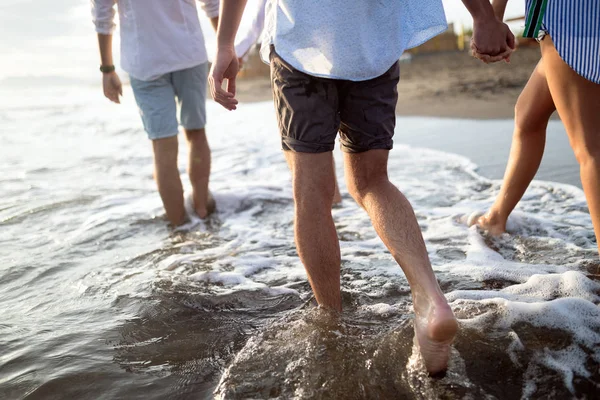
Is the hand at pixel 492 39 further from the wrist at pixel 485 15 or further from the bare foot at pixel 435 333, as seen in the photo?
the bare foot at pixel 435 333

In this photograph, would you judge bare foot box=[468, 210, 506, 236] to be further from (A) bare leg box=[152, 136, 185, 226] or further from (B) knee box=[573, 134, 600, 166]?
(A) bare leg box=[152, 136, 185, 226]

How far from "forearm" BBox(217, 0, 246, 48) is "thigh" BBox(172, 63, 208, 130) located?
70.5 inches

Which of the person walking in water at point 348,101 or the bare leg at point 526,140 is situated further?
the bare leg at point 526,140

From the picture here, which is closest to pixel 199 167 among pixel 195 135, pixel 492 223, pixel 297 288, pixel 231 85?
pixel 195 135

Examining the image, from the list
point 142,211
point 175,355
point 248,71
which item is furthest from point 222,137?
point 248,71

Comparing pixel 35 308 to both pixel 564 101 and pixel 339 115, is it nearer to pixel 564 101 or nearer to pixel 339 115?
pixel 339 115

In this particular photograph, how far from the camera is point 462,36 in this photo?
909 inches

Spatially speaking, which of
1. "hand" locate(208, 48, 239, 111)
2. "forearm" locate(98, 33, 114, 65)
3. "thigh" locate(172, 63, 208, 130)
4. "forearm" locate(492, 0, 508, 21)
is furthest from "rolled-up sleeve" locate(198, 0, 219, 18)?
"forearm" locate(492, 0, 508, 21)

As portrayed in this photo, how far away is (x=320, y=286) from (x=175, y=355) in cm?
57

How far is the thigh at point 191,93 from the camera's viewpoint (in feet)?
12.1

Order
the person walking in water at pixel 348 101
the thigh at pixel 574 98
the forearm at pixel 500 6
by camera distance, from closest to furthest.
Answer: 1. the person walking in water at pixel 348 101
2. the thigh at pixel 574 98
3. the forearm at pixel 500 6

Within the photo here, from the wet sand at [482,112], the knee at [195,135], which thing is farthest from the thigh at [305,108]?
the wet sand at [482,112]

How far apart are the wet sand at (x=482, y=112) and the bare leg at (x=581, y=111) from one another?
192cm

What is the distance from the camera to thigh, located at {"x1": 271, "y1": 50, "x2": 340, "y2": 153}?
5.97 feet
